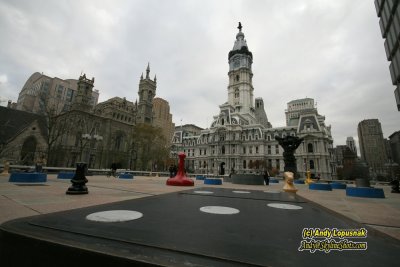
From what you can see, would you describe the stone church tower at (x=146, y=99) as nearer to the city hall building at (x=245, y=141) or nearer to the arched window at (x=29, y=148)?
the city hall building at (x=245, y=141)

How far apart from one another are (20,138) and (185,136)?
5469 cm

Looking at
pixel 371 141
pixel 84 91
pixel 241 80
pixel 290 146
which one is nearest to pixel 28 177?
pixel 290 146

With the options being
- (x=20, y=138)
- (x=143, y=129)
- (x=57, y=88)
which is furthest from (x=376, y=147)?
(x=57, y=88)

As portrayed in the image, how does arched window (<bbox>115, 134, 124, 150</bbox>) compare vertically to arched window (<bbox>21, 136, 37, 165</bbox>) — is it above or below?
above

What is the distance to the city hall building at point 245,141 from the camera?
54250 mm

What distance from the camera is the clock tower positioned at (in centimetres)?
7656

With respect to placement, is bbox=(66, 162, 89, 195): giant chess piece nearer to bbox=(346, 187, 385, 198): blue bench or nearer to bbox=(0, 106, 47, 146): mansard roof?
bbox=(346, 187, 385, 198): blue bench

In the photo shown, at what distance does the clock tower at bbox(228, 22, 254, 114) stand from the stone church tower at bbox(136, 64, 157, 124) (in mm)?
33472

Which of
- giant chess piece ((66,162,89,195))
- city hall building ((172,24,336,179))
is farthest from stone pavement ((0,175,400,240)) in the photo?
city hall building ((172,24,336,179))

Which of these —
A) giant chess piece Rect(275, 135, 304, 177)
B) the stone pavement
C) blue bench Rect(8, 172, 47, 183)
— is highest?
giant chess piece Rect(275, 135, 304, 177)

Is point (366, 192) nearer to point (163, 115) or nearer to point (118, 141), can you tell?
point (118, 141)

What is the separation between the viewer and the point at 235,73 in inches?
3209

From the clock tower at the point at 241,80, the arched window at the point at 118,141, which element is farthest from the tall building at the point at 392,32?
the clock tower at the point at 241,80

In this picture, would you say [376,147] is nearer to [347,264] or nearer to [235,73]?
[235,73]
